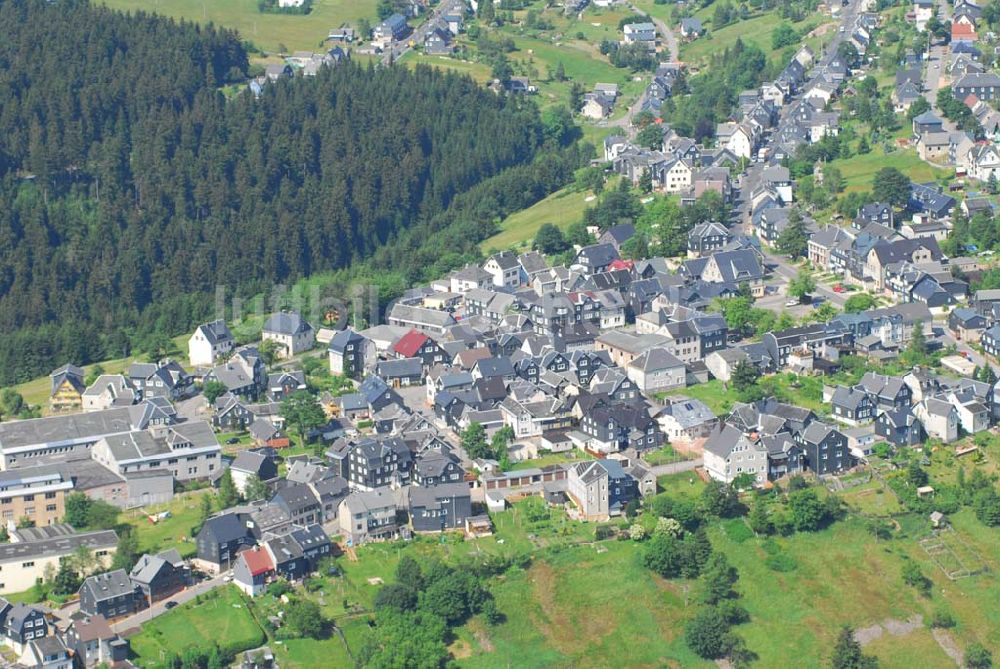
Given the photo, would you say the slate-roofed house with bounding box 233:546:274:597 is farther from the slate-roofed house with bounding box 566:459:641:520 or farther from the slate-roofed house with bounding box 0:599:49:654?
the slate-roofed house with bounding box 566:459:641:520

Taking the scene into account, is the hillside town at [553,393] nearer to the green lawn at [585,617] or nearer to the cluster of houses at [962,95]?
the cluster of houses at [962,95]

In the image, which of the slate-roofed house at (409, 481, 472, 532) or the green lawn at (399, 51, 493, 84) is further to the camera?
the green lawn at (399, 51, 493, 84)

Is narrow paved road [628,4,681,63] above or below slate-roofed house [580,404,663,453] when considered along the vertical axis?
above

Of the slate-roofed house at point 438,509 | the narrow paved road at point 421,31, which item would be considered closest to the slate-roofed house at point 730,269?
the slate-roofed house at point 438,509

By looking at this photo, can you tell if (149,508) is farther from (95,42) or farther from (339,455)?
(95,42)

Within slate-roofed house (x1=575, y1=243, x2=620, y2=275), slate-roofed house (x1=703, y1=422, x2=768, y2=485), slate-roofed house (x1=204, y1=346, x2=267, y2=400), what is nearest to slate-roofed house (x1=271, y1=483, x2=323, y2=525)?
slate-roofed house (x1=204, y1=346, x2=267, y2=400)

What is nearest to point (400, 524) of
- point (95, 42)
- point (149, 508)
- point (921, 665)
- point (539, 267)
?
point (149, 508)
